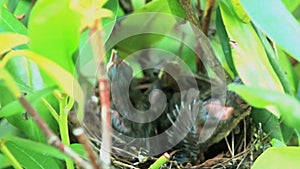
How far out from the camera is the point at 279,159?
447mm

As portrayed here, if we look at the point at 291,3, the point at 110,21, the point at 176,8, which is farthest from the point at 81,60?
the point at 291,3

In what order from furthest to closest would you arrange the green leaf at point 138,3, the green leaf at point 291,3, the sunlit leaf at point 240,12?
the green leaf at point 138,3 → the green leaf at point 291,3 → the sunlit leaf at point 240,12

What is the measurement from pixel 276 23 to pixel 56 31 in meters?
0.22

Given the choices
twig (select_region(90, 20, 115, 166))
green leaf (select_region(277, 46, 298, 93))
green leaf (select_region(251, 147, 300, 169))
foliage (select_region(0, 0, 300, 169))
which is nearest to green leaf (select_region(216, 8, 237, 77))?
foliage (select_region(0, 0, 300, 169))

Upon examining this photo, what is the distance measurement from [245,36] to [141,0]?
0.87 feet

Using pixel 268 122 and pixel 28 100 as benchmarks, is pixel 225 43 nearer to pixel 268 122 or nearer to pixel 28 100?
pixel 268 122

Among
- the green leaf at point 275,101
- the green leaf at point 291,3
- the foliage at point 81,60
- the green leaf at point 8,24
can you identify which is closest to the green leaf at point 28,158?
the foliage at point 81,60

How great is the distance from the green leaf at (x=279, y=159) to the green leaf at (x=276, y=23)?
0.27ft

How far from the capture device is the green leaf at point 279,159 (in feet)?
1.46

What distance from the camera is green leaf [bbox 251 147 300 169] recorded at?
17.5 inches

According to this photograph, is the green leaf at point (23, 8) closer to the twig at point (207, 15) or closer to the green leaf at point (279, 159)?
the twig at point (207, 15)

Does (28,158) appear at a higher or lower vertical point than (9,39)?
lower

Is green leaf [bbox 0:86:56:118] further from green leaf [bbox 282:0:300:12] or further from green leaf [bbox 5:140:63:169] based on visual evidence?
green leaf [bbox 282:0:300:12]

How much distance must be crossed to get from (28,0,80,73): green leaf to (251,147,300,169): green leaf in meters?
0.19
